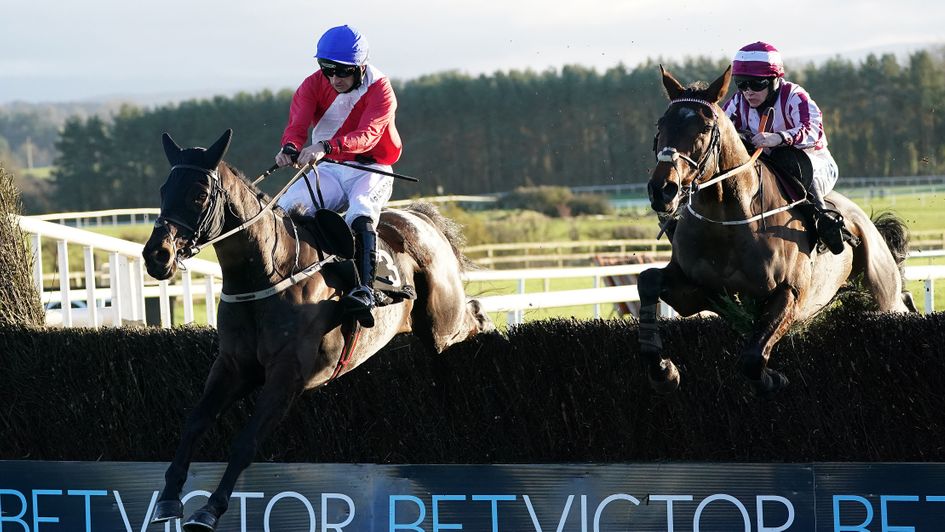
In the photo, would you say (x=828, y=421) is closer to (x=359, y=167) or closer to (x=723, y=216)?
(x=723, y=216)

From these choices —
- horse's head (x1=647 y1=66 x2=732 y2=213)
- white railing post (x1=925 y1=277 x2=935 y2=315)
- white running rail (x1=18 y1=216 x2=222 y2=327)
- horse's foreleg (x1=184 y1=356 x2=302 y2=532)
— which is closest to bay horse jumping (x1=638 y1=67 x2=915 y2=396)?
horse's head (x1=647 y1=66 x2=732 y2=213)

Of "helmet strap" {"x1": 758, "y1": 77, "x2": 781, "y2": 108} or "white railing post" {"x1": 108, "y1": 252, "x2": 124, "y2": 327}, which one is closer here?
"helmet strap" {"x1": 758, "y1": 77, "x2": 781, "y2": 108}

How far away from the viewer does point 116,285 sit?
717cm

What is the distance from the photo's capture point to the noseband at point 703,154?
15.9ft

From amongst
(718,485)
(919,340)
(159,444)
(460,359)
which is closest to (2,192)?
(159,444)

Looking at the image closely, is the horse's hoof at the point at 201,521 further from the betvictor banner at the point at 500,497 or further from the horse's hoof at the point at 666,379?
the horse's hoof at the point at 666,379

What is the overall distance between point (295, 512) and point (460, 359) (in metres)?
1.11

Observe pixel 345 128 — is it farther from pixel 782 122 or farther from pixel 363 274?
pixel 782 122

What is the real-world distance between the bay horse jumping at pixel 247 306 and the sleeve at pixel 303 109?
52cm

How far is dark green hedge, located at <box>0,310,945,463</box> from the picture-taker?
17.4 ft

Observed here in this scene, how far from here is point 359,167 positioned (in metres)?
5.72

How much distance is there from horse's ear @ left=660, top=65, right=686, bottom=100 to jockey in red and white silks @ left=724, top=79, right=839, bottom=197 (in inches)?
28.1

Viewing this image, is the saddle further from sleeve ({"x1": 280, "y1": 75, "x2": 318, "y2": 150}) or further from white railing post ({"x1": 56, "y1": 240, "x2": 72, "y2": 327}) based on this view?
white railing post ({"x1": 56, "y1": 240, "x2": 72, "y2": 327})

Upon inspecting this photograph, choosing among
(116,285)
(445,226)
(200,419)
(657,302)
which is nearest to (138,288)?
(116,285)
